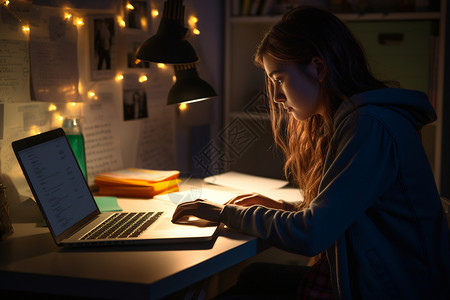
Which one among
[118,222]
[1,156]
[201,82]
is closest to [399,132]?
[118,222]

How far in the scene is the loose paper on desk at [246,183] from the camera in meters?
1.89

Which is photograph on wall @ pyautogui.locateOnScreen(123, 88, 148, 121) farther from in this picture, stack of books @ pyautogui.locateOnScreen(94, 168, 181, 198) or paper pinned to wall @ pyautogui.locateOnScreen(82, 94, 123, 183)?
stack of books @ pyautogui.locateOnScreen(94, 168, 181, 198)

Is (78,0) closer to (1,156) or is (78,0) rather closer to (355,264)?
(1,156)

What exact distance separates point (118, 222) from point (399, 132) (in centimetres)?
70

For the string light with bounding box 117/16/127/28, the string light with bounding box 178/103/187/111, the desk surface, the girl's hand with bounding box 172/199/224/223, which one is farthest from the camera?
the string light with bounding box 178/103/187/111

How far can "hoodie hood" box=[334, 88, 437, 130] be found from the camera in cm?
119

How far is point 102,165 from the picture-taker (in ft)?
6.16

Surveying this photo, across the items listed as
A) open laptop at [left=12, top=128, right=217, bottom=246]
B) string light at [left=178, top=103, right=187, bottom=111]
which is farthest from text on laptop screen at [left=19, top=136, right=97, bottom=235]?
string light at [left=178, top=103, right=187, bottom=111]

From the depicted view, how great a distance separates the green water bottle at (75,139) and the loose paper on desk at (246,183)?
19.4 inches

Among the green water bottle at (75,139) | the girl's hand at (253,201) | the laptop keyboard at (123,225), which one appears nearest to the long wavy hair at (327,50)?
the girl's hand at (253,201)

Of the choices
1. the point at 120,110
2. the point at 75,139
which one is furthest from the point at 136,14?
the point at 75,139

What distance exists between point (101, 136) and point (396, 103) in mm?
1053

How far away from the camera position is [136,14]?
6.55 feet

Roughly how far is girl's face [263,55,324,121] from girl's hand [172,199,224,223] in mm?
317
